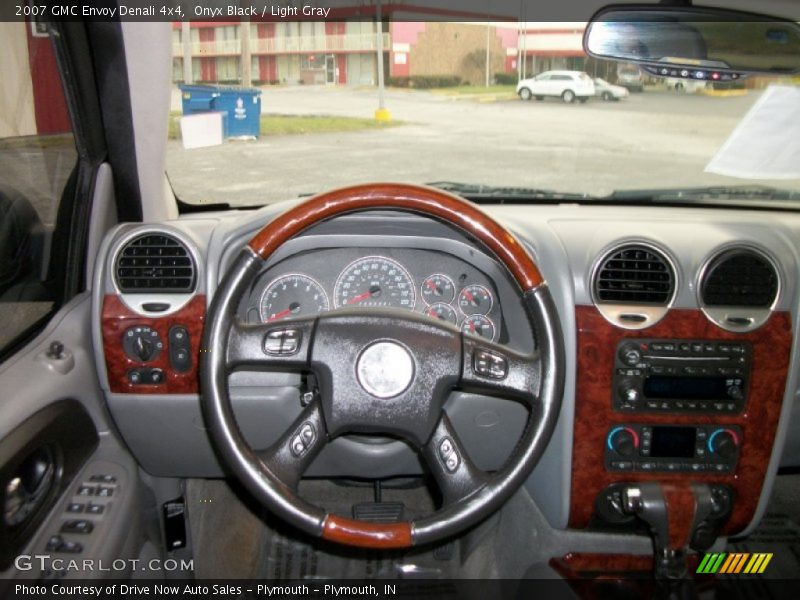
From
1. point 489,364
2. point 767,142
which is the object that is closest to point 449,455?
point 489,364

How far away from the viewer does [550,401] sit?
67.2 inches

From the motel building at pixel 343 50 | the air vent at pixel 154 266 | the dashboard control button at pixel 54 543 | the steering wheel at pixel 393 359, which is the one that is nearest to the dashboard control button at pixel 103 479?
the dashboard control button at pixel 54 543

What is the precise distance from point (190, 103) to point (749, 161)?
6.84 ft

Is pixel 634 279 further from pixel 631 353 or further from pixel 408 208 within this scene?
pixel 408 208

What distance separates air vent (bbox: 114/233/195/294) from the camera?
2.31 meters

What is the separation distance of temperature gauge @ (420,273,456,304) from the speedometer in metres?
0.06

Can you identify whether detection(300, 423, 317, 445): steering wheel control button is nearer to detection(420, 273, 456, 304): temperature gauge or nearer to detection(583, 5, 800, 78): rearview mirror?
detection(420, 273, 456, 304): temperature gauge

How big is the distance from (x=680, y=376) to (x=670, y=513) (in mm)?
422

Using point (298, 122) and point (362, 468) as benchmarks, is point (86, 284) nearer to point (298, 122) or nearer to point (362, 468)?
point (298, 122)

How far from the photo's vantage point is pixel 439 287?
246 centimetres

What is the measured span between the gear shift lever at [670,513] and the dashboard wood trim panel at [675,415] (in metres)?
0.07

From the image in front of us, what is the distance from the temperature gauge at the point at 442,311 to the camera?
2453mm

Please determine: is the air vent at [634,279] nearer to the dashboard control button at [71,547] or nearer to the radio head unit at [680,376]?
the radio head unit at [680,376]

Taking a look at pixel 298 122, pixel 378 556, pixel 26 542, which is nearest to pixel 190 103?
pixel 298 122
